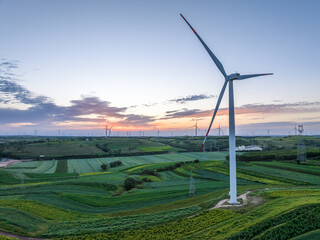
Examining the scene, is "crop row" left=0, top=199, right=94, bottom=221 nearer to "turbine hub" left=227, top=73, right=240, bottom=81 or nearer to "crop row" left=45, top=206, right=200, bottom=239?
"crop row" left=45, top=206, right=200, bottom=239

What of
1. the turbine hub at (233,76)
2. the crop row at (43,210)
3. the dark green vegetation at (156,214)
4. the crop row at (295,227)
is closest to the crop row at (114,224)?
the dark green vegetation at (156,214)

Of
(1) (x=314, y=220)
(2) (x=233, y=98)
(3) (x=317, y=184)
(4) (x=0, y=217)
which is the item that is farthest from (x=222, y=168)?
(4) (x=0, y=217)

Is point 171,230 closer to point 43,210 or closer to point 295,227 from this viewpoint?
point 295,227

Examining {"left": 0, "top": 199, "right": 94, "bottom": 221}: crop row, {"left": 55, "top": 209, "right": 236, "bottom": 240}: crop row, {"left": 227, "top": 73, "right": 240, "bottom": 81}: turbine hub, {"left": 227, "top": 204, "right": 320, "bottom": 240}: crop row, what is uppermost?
{"left": 227, "top": 73, "right": 240, "bottom": 81}: turbine hub

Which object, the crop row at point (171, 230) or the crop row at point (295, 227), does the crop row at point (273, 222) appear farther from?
the crop row at point (171, 230)

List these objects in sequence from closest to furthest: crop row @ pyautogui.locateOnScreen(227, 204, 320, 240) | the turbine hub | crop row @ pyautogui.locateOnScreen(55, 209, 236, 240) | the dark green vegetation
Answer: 1. crop row @ pyautogui.locateOnScreen(227, 204, 320, 240)
2. the dark green vegetation
3. crop row @ pyautogui.locateOnScreen(55, 209, 236, 240)
4. the turbine hub

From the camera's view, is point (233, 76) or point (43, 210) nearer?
point (233, 76)

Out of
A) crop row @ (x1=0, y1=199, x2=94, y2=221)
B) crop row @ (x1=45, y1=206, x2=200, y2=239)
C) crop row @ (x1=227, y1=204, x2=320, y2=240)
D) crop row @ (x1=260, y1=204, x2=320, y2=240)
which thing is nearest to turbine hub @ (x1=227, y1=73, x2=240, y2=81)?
crop row @ (x1=227, y1=204, x2=320, y2=240)

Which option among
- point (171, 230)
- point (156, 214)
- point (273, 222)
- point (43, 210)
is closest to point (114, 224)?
point (156, 214)

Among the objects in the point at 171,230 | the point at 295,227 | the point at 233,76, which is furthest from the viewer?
the point at 233,76

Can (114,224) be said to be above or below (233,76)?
below

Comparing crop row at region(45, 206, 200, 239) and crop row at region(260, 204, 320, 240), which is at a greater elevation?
crop row at region(260, 204, 320, 240)
